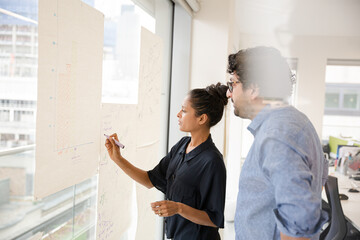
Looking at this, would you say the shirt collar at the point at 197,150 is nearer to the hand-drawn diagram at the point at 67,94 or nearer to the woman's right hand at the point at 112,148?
the woman's right hand at the point at 112,148

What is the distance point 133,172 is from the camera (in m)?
1.48

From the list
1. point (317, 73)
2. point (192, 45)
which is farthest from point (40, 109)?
point (192, 45)

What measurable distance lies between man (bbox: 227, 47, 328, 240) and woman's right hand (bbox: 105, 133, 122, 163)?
546mm

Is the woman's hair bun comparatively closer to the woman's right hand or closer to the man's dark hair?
the man's dark hair

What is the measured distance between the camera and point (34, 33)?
0.94m

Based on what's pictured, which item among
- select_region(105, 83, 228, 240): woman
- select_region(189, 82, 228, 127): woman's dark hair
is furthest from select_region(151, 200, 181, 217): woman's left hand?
select_region(189, 82, 228, 127): woman's dark hair

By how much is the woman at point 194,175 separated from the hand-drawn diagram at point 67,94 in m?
0.18

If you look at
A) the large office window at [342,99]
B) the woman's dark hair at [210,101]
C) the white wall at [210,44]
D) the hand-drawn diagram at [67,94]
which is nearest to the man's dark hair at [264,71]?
the large office window at [342,99]

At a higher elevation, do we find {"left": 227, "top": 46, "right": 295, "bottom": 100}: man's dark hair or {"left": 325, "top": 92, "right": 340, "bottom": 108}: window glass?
{"left": 227, "top": 46, "right": 295, "bottom": 100}: man's dark hair

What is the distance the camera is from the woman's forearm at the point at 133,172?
1.39 m

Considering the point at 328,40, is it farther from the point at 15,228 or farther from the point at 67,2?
the point at 15,228

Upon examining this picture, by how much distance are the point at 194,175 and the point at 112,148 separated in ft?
1.29

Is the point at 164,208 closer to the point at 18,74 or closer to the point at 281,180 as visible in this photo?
the point at 281,180

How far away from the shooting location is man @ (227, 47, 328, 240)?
78 cm
